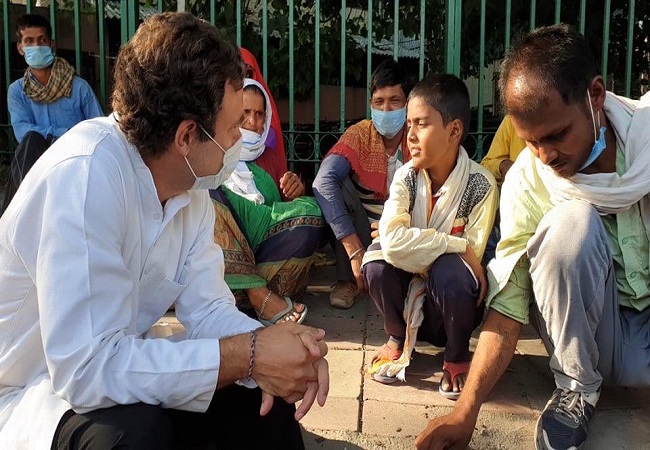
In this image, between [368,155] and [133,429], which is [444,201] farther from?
[133,429]

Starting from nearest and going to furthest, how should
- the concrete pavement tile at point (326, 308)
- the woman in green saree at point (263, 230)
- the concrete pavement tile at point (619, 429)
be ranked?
the concrete pavement tile at point (619, 429) < the woman in green saree at point (263, 230) < the concrete pavement tile at point (326, 308)

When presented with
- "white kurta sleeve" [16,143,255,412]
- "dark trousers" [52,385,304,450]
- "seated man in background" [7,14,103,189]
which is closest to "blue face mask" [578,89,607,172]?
"dark trousers" [52,385,304,450]

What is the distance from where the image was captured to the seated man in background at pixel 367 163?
3617 mm

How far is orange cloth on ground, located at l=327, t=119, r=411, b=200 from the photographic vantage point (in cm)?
363

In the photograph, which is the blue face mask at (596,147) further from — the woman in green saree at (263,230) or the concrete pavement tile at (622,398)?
the woman in green saree at (263,230)

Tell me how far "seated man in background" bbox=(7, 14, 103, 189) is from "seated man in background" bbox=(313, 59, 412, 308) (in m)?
1.98

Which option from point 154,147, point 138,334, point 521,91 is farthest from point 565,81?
point 138,334

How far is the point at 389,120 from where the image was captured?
11.9 feet

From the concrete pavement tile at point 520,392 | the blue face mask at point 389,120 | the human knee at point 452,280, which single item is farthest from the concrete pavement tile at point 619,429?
the blue face mask at point 389,120

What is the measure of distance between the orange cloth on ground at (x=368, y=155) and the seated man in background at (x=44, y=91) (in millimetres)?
1967

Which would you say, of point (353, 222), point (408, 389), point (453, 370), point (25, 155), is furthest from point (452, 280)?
point (25, 155)

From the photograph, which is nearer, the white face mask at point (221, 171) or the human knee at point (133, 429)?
the human knee at point (133, 429)

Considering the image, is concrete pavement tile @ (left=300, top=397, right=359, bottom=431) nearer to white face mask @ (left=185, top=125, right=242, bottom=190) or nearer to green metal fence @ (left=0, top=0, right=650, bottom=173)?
white face mask @ (left=185, top=125, right=242, bottom=190)

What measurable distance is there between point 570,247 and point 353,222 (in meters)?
1.63
